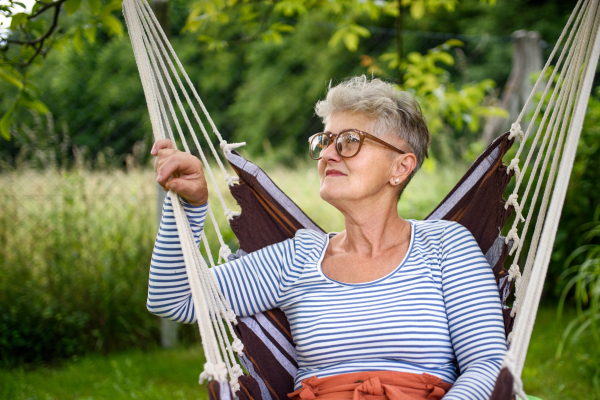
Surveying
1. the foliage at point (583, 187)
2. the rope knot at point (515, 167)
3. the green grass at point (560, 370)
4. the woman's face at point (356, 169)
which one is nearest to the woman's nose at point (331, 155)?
the woman's face at point (356, 169)

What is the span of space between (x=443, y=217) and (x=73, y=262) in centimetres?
235

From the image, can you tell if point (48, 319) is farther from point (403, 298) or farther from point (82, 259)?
point (403, 298)

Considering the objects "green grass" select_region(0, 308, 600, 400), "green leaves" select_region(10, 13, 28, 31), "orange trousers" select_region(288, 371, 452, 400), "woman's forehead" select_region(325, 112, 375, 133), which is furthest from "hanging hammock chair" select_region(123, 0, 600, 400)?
"green grass" select_region(0, 308, 600, 400)

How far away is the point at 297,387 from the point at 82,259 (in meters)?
2.17

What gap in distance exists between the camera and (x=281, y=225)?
166cm

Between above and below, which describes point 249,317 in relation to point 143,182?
below

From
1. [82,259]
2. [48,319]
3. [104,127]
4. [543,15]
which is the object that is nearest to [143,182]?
[82,259]

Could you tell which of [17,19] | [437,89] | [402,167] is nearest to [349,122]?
[402,167]

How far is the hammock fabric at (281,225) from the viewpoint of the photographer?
1413mm

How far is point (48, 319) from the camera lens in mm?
2924

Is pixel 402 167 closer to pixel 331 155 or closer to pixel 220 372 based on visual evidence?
pixel 331 155

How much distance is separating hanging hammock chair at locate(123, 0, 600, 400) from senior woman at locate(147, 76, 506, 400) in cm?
8

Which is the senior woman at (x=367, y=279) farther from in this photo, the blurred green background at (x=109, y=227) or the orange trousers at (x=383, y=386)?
the blurred green background at (x=109, y=227)

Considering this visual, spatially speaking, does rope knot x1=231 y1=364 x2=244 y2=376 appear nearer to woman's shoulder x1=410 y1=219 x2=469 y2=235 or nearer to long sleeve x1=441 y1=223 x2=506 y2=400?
long sleeve x1=441 y1=223 x2=506 y2=400
